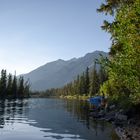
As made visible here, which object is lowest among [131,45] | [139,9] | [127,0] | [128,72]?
[128,72]

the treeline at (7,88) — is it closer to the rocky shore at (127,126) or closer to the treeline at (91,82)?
the treeline at (91,82)

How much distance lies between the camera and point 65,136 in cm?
3050

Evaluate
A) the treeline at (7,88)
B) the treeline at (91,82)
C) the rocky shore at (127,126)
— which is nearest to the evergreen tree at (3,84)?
the treeline at (7,88)

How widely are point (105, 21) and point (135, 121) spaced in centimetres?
1635

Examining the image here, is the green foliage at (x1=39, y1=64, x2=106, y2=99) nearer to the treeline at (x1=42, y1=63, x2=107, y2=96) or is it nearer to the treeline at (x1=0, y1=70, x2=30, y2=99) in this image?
the treeline at (x1=42, y1=63, x2=107, y2=96)

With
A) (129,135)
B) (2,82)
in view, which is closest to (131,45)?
(129,135)

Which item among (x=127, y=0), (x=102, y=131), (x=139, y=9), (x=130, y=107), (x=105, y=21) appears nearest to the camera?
(x=139, y=9)

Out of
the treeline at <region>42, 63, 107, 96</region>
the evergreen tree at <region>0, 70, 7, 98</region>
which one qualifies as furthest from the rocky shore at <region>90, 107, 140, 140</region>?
the treeline at <region>42, 63, 107, 96</region>

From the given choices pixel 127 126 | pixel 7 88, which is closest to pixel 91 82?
pixel 7 88

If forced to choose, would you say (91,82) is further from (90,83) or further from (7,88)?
(7,88)

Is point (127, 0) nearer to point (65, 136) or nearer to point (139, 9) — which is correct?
point (139, 9)

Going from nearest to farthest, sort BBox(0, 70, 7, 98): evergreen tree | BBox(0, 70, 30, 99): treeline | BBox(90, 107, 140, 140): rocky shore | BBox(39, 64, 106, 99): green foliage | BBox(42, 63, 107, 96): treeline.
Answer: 1. BBox(90, 107, 140, 140): rocky shore
2. BBox(0, 70, 7, 98): evergreen tree
3. BBox(0, 70, 30, 99): treeline
4. BBox(42, 63, 107, 96): treeline
5. BBox(39, 64, 106, 99): green foliage

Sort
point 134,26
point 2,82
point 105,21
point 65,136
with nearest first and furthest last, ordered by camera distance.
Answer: point 134,26, point 105,21, point 65,136, point 2,82

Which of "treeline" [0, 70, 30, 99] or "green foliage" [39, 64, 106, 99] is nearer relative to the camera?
"treeline" [0, 70, 30, 99]
